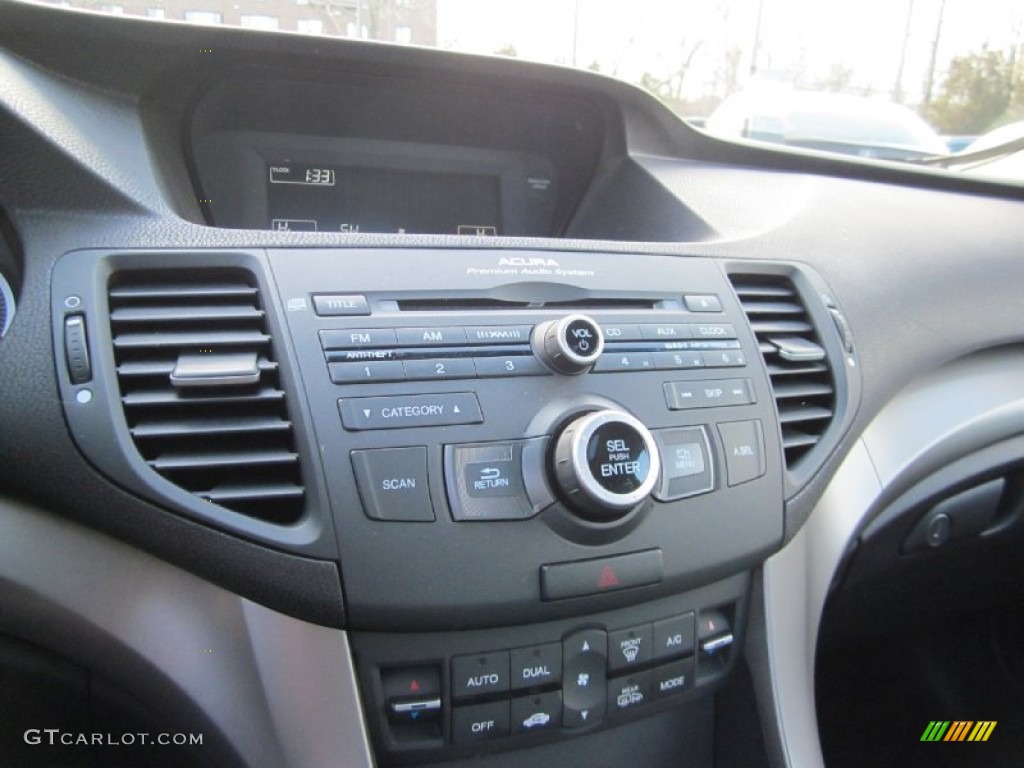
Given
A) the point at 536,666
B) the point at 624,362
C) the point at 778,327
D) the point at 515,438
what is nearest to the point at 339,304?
the point at 515,438

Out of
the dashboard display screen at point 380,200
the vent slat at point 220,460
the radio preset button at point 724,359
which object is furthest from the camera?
the dashboard display screen at point 380,200

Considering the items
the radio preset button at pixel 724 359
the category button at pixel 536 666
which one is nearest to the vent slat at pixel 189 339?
the category button at pixel 536 666

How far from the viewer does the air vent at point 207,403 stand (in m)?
0.95

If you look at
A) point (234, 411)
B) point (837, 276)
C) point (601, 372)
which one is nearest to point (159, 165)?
point (234, 411)

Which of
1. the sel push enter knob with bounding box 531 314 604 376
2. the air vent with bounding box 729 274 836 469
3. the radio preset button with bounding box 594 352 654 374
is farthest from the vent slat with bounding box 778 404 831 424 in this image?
the sel push enter knob with bounding box 531 314 604 376

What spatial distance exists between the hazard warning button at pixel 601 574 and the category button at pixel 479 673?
10cm

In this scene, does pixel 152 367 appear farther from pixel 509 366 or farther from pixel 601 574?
pixel 601 574

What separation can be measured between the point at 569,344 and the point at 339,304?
0.91 ft

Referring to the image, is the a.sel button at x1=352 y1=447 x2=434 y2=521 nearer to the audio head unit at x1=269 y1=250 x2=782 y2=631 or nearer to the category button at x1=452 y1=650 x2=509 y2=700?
the audio head unit at x1=269 y1=250 x2=782 y2=631

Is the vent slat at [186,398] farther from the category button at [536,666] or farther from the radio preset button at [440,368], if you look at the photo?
the category button at [536,666]

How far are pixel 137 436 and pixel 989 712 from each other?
182cm

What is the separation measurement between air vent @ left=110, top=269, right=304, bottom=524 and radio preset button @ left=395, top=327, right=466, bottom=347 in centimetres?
15

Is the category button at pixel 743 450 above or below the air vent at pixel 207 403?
below

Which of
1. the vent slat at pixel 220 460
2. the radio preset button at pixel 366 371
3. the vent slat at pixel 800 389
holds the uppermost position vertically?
the radio preset button at pixel 366 371
